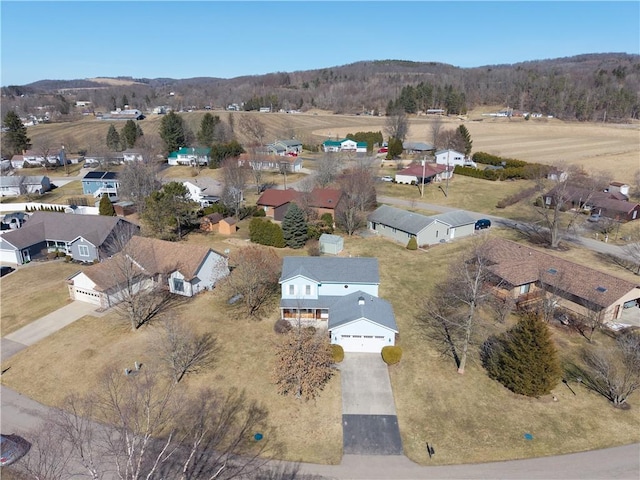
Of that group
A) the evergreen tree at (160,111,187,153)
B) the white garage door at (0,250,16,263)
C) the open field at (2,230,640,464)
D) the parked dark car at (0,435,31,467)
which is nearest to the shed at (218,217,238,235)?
the open field at (2,230,640,464)

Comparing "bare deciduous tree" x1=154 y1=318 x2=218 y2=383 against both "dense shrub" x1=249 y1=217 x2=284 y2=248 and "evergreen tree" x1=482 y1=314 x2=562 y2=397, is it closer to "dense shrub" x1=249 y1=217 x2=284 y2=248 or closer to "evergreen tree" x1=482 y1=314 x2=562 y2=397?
"dense shrub" x1=249 y1=217 x2=284 y2=248

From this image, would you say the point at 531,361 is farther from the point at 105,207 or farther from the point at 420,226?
the point at 105,207

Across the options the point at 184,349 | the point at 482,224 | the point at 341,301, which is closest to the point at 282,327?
the point at 341,301

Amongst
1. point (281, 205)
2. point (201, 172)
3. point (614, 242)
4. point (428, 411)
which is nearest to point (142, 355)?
point (428, 411)

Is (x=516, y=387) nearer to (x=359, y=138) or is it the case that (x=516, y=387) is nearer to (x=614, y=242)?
(x=614, y=242)

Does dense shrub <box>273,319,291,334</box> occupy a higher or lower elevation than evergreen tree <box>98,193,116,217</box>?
lower

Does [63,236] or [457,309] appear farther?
[63,236]
